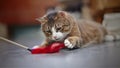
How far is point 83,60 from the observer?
1.33 metres

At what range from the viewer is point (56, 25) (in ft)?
5.45

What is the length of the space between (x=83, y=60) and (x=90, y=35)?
24.3 inches

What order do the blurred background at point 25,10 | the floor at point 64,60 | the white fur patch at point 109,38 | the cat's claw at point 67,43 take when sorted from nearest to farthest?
the floor at point 64,60 < the cat's claw at point 67,43 < the white fur patch at point 109,38 < the blurred background at point 25,10

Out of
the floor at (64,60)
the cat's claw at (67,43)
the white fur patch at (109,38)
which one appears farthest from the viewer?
the white fur patch at (109,38)

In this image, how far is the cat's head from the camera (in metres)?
1.66

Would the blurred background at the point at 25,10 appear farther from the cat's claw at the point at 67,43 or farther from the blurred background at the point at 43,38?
the cat's claw at the point at 67,43

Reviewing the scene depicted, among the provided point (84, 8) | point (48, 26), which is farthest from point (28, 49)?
point (84, 8)

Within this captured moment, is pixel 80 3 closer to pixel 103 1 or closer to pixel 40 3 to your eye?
pixel 40 3

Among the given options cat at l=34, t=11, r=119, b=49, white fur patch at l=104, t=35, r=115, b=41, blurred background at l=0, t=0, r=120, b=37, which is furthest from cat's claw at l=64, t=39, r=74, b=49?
blurred background at l=0, t=0, r=120, b=37

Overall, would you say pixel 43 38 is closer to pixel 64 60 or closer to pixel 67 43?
pixel 67 43

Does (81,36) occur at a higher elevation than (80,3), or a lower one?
lower

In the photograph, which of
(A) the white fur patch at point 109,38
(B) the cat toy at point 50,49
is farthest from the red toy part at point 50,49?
(A) the white fur patch at point 109,38

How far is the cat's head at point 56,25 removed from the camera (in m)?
1.66

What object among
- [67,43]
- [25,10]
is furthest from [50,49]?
[25,10]
